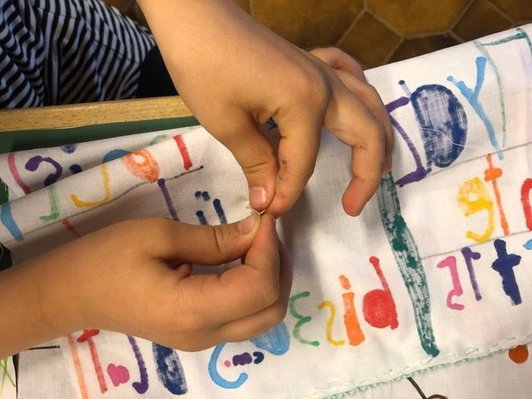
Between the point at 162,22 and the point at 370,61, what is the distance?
2.30ft

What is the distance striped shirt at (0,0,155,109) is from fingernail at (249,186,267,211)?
0.82 ft

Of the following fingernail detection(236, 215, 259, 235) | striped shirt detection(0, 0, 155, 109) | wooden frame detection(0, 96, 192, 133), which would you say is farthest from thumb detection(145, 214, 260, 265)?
striped shirt detection(0, 0, 155, 109)

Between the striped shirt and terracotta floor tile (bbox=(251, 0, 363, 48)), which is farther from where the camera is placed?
terracotta floor tile (bbox=(251, 0, 363, 48))

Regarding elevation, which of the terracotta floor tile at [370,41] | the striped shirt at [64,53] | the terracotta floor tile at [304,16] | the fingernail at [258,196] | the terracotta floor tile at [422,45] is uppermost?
the terracotta floor tile at [304,16]

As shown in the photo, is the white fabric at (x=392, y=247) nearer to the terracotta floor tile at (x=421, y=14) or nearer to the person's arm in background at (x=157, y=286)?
the person's arm in background at (x=157, y=286)

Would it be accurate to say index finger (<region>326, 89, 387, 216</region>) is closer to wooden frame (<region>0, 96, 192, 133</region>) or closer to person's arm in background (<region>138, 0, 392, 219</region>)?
person's arm in background (<region>138, 0, 392, 219</region>)

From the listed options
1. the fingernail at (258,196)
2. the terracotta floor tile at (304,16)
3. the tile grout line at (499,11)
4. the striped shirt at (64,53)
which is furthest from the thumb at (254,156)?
the tile grout line at (499,11)

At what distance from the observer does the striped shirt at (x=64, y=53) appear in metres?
0.49

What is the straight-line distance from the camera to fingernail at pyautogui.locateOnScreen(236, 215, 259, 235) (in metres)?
0.39

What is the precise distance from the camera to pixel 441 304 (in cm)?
46

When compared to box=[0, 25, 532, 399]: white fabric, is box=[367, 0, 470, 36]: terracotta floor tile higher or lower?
higher

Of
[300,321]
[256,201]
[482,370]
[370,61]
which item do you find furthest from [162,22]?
[370,61]

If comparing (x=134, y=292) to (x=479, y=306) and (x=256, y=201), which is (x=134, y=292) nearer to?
(x=256, y=201)

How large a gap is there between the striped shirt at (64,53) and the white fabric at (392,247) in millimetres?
107
